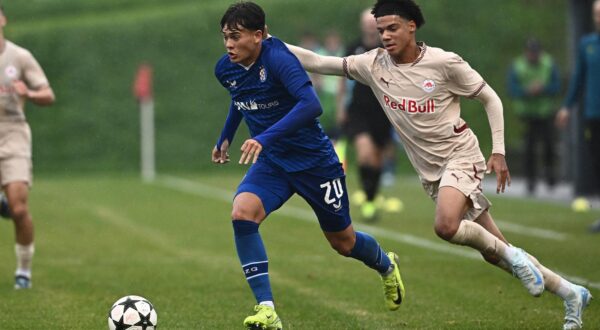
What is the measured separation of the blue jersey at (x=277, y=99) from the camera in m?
7.40

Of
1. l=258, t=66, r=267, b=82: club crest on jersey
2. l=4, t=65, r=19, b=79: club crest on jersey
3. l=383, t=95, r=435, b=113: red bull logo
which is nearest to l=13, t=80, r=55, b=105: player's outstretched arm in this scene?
l=4, t=65, r=19, b=79: club crest on jersey

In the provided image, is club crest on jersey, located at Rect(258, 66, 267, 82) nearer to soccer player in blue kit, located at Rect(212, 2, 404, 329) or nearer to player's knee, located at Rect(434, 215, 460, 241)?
soccer player in blue kit, located at Rect(212, 2, 404, 329)

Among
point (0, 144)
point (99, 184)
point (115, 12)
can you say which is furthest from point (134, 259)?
point (115, 12)

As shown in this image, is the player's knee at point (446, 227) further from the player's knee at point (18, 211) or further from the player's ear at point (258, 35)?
the player's knee at point (18, 211)

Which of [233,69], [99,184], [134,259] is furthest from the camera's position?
[99,184]

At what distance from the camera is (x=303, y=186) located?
304 inches

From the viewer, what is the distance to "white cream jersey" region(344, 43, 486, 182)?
7.77 metres

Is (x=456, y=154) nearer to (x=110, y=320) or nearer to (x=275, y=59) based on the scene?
(x=275, y=59)

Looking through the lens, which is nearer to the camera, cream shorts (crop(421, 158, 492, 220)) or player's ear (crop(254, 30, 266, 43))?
player's ear (crop(254, 30, 266, 43))

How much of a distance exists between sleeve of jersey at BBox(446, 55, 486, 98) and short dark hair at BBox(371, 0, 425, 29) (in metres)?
0.38

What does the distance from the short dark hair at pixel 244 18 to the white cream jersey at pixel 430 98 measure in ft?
2.56

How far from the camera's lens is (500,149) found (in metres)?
7.54

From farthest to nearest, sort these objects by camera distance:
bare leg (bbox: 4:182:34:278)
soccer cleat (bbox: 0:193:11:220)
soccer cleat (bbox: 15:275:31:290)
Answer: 1. soccer cleat (bbox: 0:193:11:220)
2. soccer cleat (bbox: 15:275:31:290)
3. bare leg (bbox: 4:182:34:278)

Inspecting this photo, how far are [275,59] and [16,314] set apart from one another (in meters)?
2.62
